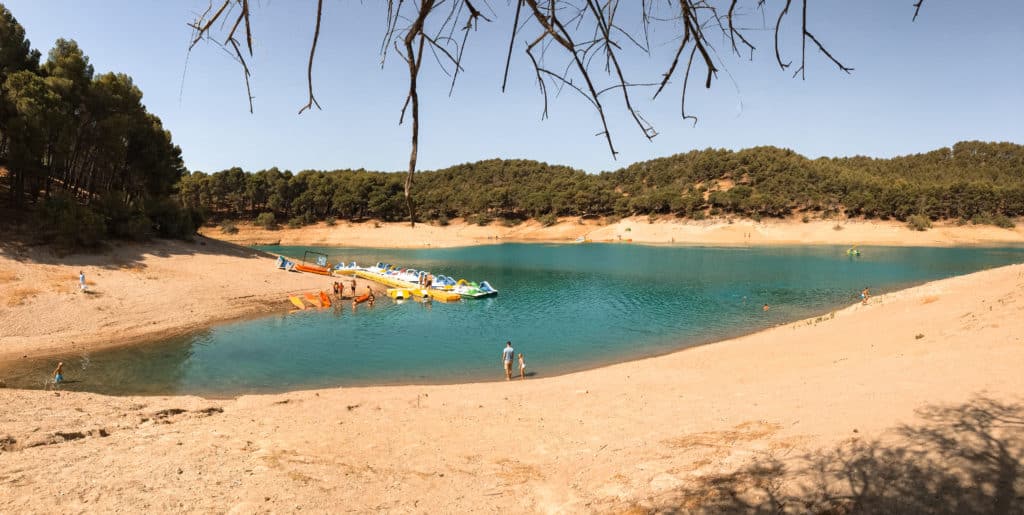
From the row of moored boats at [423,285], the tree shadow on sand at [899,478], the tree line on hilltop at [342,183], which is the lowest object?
the row of moored boats at [423,285]

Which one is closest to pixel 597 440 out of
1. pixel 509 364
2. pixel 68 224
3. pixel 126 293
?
pixel 509 364

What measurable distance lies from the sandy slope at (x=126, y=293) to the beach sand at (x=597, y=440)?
11.3m

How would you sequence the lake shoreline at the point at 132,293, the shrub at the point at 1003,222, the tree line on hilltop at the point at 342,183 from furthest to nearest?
the shrub at the point at 1003,222
the tree line on hilltop at the point at 342,183
the lake shoreline at the point at 132,293

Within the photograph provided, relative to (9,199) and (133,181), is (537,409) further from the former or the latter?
(133,181)

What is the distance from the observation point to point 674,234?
93.8 meters

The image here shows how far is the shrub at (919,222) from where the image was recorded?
81750 millimetres

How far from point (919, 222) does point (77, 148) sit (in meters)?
111

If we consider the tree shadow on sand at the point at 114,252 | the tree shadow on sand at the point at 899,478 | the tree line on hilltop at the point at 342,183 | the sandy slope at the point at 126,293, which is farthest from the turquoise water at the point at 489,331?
the tree line on hilltop at the point at 342,183

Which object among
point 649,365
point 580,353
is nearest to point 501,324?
point 580,353

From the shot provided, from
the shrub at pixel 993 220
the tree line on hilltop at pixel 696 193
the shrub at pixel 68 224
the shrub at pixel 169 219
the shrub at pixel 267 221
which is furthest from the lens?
the shrub at pixel 267 221

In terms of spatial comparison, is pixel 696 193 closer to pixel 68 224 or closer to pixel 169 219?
pixel 169 219

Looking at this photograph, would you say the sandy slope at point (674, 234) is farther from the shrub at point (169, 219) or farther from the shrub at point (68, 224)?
the shrub at point (68, 224)

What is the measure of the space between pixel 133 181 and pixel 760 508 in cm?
5059

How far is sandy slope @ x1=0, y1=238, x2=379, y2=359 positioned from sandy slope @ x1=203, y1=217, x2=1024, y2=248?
4945 centimetres
